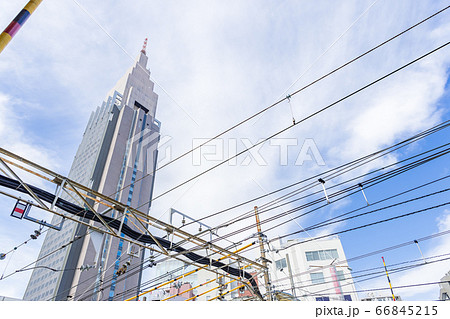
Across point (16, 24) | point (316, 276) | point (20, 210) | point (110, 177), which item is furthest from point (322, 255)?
point (110, 177)

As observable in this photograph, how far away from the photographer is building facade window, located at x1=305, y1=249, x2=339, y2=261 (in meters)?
34.6

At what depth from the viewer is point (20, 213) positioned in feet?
23.5

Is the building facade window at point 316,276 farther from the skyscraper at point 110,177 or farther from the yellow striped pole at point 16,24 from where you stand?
the yellow striped pole at point 16,24

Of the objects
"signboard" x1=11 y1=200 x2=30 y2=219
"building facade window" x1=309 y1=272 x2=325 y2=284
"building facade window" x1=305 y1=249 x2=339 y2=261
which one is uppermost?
"building facade window" x1=305 y1=249 x2=339 y2=261

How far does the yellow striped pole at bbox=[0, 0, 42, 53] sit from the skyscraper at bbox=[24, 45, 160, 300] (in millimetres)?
46623

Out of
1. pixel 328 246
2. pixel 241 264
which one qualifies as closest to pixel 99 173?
pixel 328 246

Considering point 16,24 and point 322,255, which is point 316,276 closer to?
point 322,255

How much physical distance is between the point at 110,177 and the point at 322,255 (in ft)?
174

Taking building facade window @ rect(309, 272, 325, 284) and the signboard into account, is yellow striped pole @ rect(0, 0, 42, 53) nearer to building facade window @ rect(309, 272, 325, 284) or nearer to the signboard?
the signboard

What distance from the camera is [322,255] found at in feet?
114

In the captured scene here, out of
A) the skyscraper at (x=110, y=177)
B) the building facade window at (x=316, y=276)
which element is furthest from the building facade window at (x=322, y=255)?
the skyscraper at (x=110, y=177)

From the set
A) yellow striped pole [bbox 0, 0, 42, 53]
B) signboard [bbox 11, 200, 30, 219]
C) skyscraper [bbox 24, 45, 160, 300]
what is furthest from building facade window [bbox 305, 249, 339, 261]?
yellow striped pole [bbox 0, 0, 42, 53]
